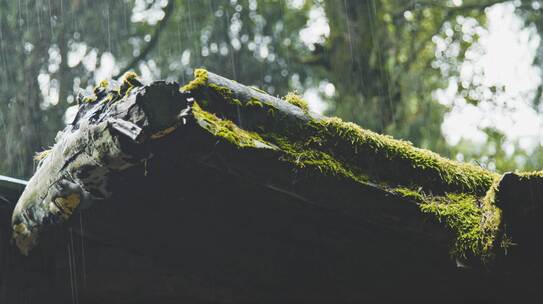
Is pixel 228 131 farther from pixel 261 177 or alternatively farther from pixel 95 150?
pixel 95 150

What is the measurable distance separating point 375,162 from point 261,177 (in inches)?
17.4

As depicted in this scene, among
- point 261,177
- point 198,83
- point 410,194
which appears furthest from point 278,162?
point 410,194

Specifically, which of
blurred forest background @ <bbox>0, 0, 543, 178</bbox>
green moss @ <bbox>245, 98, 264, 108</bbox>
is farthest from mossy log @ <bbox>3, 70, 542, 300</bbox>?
blurred forest background @ <bbox>0, 0, 543, 178</bbox>

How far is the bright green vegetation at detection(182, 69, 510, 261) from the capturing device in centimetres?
192

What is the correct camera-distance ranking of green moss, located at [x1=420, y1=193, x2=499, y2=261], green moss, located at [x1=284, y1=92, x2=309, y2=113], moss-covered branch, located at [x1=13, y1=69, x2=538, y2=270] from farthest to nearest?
green moss, located at [x1=284, y1=92, x2=309, y2=113], green moss, located at [x1=420, y1=193, x2=499, y2=261], moss-covered branch, located at [x1=13, y1=69, x2=538, y2=270]

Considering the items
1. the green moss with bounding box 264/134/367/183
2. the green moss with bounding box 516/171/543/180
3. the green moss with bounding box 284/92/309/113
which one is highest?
the green moss with bounding box 284/92/309/113

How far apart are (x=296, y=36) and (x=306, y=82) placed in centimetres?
85

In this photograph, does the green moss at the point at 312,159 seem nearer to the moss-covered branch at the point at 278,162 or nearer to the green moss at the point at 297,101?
the moss-covered branch at the point at 278,162

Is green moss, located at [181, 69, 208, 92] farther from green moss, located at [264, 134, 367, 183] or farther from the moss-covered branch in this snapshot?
green moss, located at [264, 134, 367, 183]

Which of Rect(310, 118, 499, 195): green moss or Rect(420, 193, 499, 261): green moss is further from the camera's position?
Rect(310, 118, 499, 195): green moss

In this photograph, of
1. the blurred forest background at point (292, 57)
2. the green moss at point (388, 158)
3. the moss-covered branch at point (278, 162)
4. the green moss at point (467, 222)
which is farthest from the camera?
the blurred forest background at point (292, 57)

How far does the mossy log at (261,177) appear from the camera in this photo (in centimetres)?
174

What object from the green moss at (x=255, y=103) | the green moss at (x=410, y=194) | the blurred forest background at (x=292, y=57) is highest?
the blurred forest background at (x=292, y=57)

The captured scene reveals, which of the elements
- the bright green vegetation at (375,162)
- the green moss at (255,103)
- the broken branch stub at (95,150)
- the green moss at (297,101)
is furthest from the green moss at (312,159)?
the broken branch stub at (95,150)
